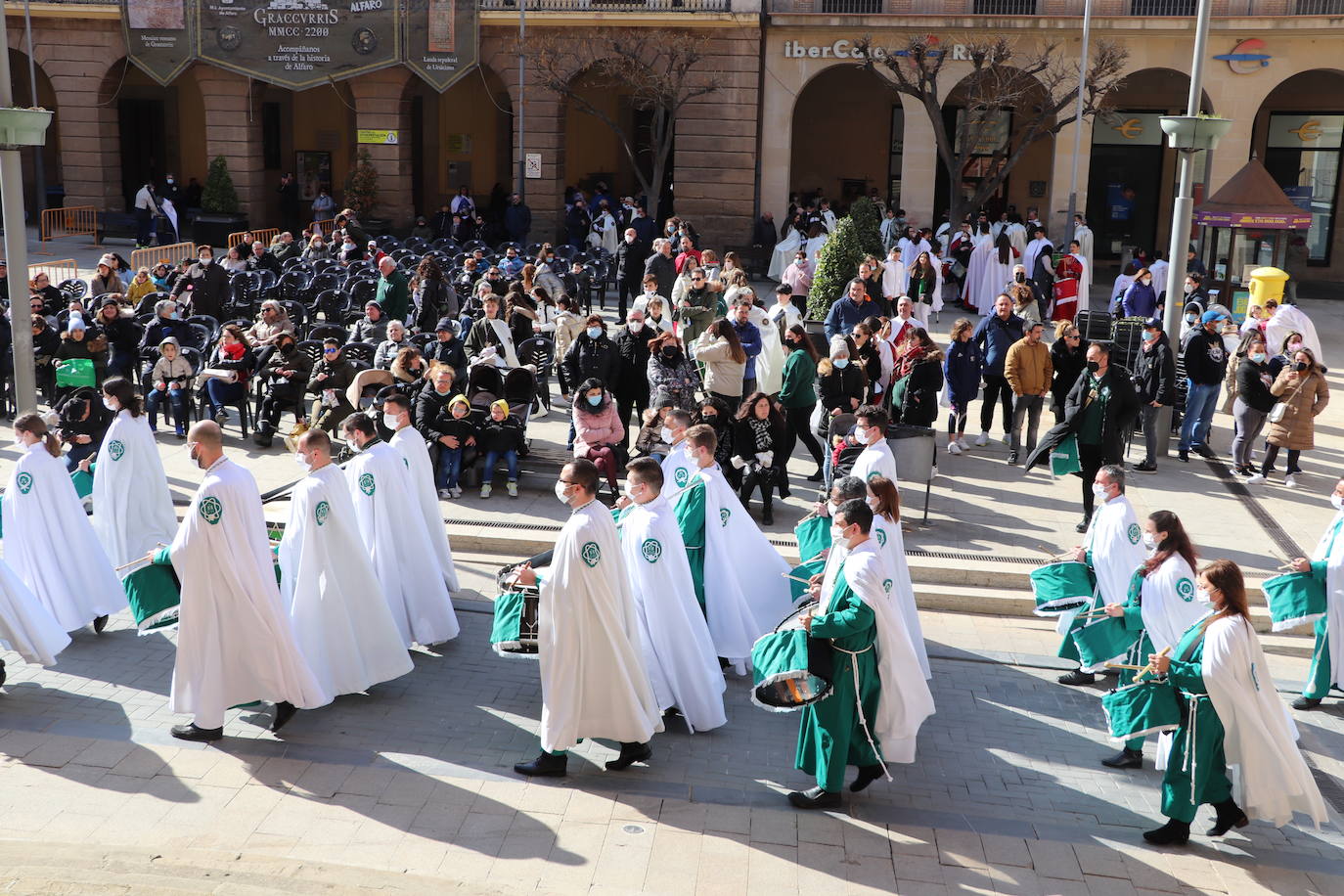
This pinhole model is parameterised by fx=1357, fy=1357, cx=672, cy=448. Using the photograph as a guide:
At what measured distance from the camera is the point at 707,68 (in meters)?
30.0

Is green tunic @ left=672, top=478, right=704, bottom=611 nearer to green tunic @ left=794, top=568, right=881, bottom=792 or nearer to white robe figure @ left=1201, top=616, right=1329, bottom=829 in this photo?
green tunic @ left=794, top=568, right=881, bottom=792

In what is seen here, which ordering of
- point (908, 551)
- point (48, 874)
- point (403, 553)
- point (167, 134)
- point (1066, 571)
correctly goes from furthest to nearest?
point (167, 134)
point (908, 551)
point (403, 553)
point (1066, 571)
point (48, 874)

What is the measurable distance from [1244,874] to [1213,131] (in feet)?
30.7

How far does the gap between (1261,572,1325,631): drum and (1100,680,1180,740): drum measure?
2180mm

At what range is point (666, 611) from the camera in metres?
8.12

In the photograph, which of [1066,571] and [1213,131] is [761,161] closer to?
[1213,131]

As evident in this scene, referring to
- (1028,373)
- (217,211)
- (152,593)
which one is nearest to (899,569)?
(152,593)

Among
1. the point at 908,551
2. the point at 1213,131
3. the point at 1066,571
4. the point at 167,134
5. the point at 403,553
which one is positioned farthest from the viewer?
the point at 167,134

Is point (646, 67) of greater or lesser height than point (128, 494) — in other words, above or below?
above

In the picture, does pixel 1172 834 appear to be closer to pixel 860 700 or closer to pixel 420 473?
pixel 860 700

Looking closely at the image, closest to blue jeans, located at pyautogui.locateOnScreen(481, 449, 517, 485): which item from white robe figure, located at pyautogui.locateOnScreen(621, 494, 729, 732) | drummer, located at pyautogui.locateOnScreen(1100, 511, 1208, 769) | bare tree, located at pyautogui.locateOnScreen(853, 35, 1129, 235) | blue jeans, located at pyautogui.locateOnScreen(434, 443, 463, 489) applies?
blue jeans, located at pyautogui.locateOnScreen(434, 443, 463, 489)

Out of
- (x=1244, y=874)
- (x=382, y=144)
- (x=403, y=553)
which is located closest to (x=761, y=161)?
(x=382, y=144)

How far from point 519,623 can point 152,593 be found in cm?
226

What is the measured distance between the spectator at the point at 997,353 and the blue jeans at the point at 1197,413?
190 centimetres
